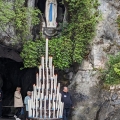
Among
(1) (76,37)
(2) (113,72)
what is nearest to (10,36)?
(1) (76,37)

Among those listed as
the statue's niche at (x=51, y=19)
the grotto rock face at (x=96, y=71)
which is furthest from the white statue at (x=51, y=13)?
the grotto rock face at (x=96, y=71)

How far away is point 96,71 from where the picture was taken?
1340 cm

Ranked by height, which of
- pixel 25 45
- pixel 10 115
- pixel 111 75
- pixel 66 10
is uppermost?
pixel 66 10

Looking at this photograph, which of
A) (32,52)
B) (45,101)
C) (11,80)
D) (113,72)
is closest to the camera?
(45,101)

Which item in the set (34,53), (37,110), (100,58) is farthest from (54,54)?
(37,110)

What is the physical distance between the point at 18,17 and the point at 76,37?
75.9 inches

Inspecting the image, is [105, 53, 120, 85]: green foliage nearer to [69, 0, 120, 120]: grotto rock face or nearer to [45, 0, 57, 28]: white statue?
[69, 0, 120, 120]: grotto rock face

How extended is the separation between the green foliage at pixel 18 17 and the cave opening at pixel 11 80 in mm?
3328

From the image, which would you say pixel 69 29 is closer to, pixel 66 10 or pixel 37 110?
pixel 66 10

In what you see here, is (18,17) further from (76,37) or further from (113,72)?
(113,72)

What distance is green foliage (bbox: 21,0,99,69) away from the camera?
13.4 metres

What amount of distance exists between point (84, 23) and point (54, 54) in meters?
1.37

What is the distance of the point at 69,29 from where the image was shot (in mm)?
13680

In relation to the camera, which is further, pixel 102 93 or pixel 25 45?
pixel 25 45
